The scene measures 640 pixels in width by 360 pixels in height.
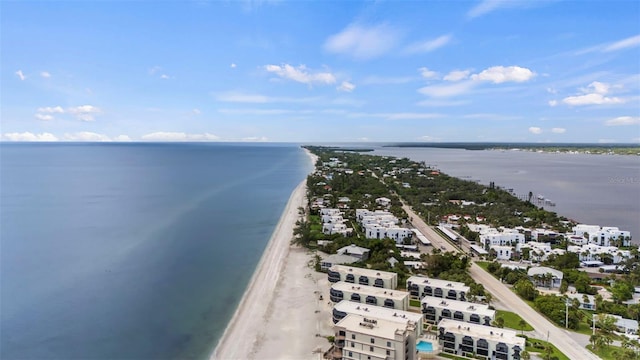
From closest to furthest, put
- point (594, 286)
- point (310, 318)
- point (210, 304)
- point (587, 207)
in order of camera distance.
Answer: point (310, 318), point (210, 304), point (594, 286), point (587, 207)

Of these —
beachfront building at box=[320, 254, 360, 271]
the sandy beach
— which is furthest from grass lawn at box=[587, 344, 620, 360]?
beachfront building at box=[320, 254, 360, 271]

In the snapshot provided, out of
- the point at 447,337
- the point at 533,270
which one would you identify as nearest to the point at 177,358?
the point at 447,337

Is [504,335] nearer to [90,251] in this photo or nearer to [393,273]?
[393,273]

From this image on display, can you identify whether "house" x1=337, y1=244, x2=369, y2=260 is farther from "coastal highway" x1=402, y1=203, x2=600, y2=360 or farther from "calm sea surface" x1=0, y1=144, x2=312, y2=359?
"coastal highway" x1=402, y1=203, x2=600, y2=360

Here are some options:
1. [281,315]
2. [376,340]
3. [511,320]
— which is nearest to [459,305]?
[511,320]

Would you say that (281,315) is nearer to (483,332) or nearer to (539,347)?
(483,332)
